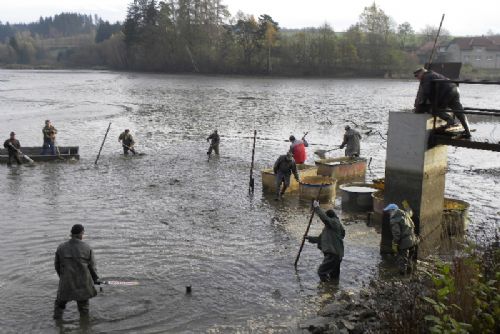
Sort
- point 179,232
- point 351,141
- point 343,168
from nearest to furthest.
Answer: point 179,232 < point 343,168 < point 351,141

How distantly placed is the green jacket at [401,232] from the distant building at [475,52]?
107 m

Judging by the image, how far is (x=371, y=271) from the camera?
11125 millimetres

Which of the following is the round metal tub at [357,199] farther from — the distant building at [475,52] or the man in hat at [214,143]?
the distant building at [475,52]

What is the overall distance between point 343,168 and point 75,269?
1230cm

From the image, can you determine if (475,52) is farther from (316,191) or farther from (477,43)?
(316,191)

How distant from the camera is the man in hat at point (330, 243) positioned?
10.3 meters

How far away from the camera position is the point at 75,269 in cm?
857

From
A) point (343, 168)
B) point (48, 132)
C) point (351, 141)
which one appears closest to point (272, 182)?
point (343, 168)

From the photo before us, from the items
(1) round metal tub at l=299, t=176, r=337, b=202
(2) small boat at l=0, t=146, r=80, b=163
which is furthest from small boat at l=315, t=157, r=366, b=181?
(2) small boat at l=0, t=146, r=80, b=163

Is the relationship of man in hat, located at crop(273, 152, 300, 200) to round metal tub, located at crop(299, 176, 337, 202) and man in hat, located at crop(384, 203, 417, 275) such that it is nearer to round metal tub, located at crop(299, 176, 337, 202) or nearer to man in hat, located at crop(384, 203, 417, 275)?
round metal tub, located at crop(299, 176, 337, 202)

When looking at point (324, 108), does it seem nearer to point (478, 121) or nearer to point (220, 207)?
point (478, 121)

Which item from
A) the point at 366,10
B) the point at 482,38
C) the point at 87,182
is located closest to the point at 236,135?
the point at 87,182

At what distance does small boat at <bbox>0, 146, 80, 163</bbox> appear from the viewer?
22.8m

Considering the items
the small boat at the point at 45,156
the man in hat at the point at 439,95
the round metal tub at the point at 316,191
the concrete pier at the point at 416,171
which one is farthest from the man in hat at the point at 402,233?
the small boat at the point at 45,156
